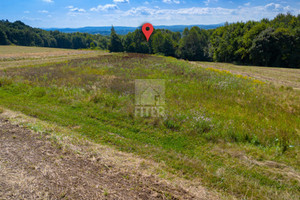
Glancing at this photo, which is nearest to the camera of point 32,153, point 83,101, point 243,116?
point 32,153

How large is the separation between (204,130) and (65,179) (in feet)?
15.9

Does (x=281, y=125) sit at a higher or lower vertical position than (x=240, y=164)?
higher

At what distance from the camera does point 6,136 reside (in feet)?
18.8

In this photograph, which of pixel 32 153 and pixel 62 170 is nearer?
pixel 62 170

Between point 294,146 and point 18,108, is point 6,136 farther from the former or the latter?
point 294,146

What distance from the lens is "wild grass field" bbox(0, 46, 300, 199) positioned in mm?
4320

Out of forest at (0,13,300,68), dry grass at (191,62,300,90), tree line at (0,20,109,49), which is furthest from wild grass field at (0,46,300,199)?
tree line at (0,20,109,49)

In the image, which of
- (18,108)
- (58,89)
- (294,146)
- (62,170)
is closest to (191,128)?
(294,146)

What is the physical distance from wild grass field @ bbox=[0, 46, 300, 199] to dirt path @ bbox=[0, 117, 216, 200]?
0.95 m

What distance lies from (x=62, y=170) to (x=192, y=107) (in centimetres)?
642

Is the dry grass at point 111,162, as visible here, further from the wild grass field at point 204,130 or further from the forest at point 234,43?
the forest at point 234,43

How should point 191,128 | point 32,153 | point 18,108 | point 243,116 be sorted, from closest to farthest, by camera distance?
point 32,153, point 191,128, point 243,116, point 18,108

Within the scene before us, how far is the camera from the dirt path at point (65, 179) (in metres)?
3.48

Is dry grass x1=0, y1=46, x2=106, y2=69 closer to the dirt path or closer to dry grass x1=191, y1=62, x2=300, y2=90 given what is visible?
the dirt path
